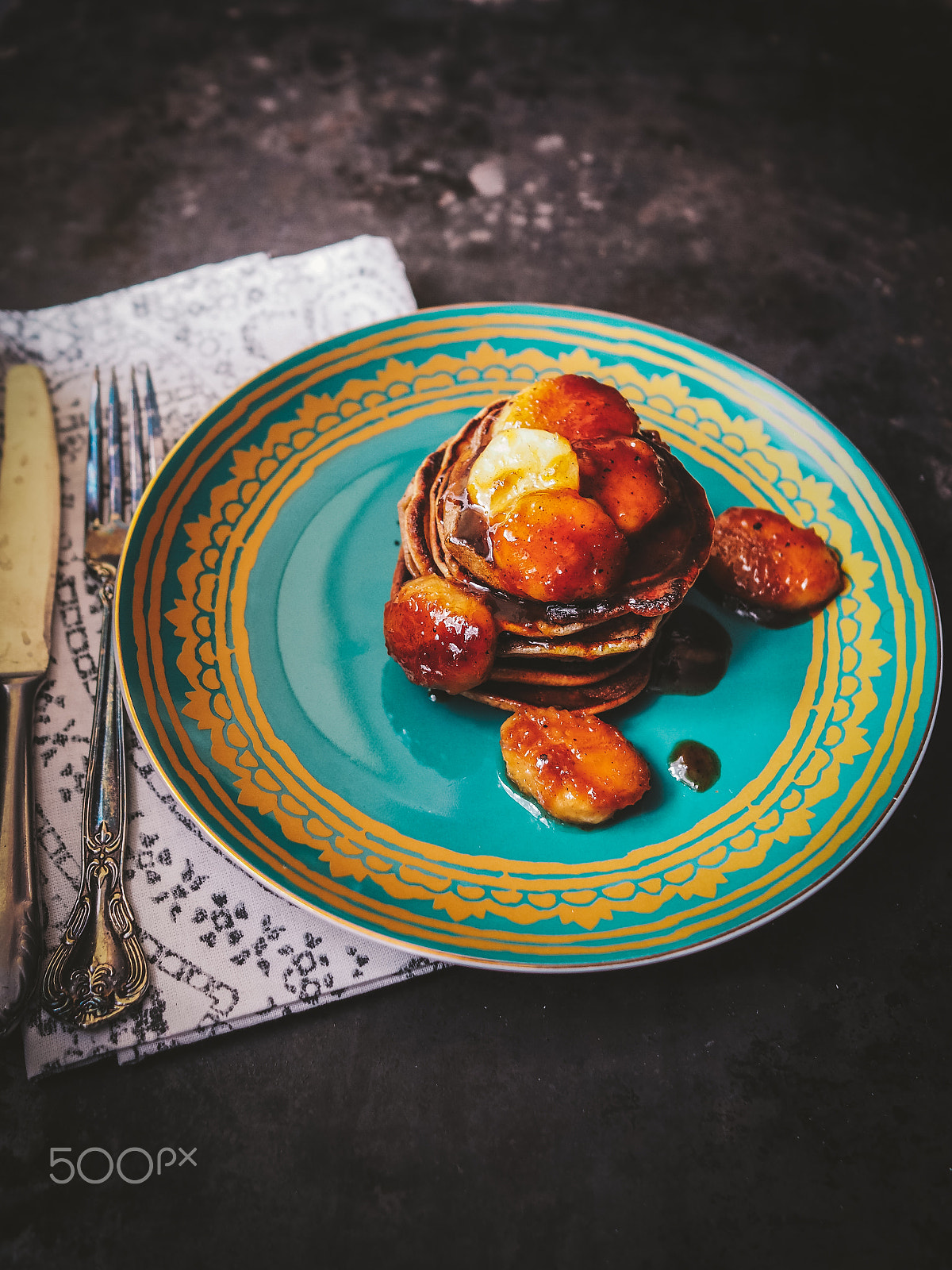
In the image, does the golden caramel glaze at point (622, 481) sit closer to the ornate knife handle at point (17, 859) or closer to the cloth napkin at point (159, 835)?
the cloth napkin at point (159, 835)

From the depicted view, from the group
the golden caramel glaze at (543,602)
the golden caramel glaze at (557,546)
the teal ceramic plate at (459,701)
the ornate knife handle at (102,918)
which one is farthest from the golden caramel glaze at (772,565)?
the ornate knife handle at (102,918)

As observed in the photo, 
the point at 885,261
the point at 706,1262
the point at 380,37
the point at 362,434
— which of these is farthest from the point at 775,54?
the point at 706,1262

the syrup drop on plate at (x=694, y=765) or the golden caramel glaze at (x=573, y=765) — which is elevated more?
the golden caramel glaze at (x=573, y=765)

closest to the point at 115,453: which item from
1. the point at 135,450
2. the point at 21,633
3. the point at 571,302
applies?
the point at 135,450

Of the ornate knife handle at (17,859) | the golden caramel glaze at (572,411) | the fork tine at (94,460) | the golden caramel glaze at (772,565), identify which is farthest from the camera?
the fork tine at (94,460)

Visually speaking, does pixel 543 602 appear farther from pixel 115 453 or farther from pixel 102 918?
pixel 115 453

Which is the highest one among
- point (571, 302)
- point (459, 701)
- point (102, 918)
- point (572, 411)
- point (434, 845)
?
point (572, 411)
